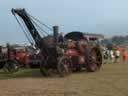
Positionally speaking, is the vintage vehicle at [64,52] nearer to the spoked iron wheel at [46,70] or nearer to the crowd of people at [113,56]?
the spoked iron wheel at [46,70]

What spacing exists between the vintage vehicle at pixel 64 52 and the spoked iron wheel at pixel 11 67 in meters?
2.23

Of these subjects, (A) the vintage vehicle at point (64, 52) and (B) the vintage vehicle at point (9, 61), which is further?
(B) the vintage vehicle at point (9, 61)

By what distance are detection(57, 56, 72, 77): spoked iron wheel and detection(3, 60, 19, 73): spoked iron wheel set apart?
14.9 feet

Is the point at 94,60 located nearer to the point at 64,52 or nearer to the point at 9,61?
the point at 64,52

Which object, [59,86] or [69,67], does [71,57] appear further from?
[59,86]

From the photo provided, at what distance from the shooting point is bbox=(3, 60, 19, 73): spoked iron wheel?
25.7 m

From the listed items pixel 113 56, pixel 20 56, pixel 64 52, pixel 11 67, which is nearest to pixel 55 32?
pixel 64 52

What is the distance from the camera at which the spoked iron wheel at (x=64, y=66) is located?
853 inches

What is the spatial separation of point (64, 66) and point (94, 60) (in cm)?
365

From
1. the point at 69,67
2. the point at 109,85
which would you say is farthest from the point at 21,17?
the point at 109,85

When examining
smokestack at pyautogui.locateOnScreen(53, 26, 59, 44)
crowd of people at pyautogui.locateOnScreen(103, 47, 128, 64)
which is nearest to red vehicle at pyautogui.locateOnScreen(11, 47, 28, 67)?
smokestack at pyautogui.locateOnScreen(53, 26, 59, 44)

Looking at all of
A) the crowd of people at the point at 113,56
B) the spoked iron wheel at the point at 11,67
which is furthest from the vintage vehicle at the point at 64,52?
the crowd of people at the point at 113,56

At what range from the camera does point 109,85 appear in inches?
669

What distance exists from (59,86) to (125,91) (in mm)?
3129
